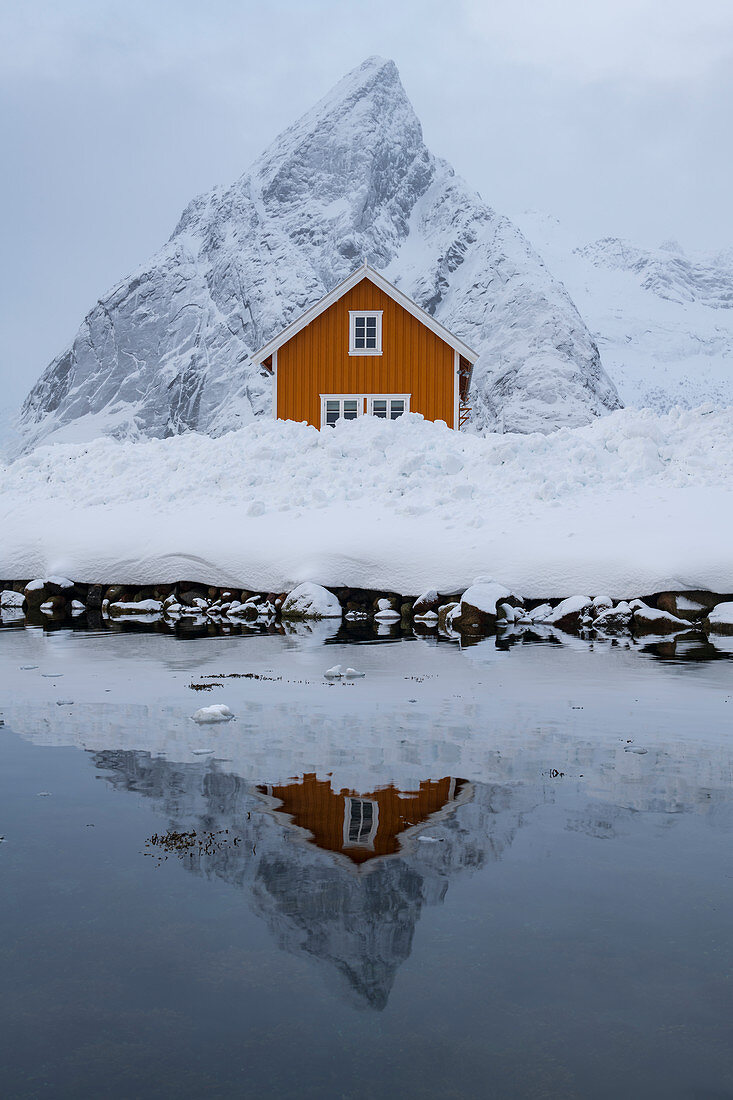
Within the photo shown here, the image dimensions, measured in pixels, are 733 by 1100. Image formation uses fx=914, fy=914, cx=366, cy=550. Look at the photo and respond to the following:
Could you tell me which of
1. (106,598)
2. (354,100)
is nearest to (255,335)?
(354,100)

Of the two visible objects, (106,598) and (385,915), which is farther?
(106,598)

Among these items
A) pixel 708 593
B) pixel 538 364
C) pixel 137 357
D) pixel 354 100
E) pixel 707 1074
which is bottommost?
pixel 707 1074

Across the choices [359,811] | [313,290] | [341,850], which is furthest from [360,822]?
[313,290]

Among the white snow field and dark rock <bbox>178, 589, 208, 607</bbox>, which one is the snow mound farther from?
dark rock <bbox>178, 589, 208, 607</bbox>

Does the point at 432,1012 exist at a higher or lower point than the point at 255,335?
lower

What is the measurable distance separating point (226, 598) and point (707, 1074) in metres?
15.6

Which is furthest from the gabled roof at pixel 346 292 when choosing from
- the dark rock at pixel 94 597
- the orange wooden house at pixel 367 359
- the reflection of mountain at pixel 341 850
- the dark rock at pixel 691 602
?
the reflection of mountain at pixel 341 850

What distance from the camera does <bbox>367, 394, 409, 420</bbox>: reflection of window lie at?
3064 centimetres

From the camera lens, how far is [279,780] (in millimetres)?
5836

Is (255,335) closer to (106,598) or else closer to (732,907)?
(106,598)

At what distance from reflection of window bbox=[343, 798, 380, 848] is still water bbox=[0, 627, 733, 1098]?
2 cm

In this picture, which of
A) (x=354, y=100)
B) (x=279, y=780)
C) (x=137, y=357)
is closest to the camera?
(x=279, y=780)

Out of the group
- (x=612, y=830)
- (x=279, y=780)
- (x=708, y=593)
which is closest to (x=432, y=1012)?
(x=612, y=830)

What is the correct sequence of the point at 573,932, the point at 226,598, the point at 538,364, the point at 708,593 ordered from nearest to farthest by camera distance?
the point at 573,932 < the point at 708,593 < the point at 226,598 < the point at 538,364
